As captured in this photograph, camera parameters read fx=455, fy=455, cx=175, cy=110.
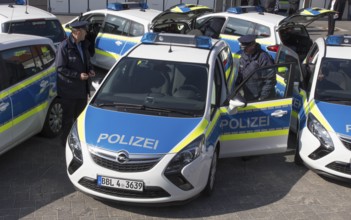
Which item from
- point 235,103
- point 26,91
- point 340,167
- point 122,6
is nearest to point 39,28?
point 122,6

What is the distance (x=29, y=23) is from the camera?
8.80 metres

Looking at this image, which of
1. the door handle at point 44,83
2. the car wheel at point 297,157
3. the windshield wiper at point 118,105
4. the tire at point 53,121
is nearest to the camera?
the windshield wiper at point 118,105

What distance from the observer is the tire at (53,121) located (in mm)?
6707

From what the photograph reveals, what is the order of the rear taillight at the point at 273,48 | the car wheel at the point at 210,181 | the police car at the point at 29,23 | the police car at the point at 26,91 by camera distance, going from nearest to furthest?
the car wheel at the point at 210,181
the police car at the point at 26,91
the police car at the point at 29,23
the rear taillight at the point at 273,48

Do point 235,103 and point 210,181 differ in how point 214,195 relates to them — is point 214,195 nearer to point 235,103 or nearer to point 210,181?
point 210,181

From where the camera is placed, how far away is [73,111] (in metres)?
6.59

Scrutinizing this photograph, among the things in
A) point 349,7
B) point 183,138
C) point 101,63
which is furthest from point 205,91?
point 349,7

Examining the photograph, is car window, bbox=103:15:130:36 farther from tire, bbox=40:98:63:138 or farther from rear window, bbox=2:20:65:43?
tire, bbox=40:98:63:138

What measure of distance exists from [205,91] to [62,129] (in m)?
2.74

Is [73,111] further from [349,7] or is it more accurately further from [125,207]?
[349,7]

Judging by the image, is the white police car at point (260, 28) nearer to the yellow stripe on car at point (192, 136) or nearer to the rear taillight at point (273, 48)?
the rear taillight at point (273, 48)

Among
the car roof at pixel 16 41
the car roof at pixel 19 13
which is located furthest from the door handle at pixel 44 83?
the car roof at pixel 19 13

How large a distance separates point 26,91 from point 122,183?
232 centimetres

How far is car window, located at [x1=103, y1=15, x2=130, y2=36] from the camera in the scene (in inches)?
401
